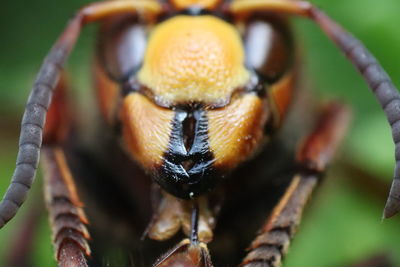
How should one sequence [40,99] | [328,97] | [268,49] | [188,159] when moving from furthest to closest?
[328,97], [268,49], [40,99], [188,159]

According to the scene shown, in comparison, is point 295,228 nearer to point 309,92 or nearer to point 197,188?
point 197,188

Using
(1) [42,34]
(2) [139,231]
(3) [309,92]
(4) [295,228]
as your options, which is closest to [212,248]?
(4) [295,228]

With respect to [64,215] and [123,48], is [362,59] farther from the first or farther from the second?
[64,215]

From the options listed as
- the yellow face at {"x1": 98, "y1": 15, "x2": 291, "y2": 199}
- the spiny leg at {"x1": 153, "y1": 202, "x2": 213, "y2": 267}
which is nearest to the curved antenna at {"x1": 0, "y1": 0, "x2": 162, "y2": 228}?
the yellow face at {"x1": 98, "y1": 15, "x2": 291, "y2": 199}

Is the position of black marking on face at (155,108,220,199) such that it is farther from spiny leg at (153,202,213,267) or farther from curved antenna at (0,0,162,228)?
curved antenna at (0,0,162,228)

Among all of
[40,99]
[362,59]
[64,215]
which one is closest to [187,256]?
[64,215]

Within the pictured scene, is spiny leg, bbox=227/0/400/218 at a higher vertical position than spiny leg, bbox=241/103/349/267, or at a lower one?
higher
